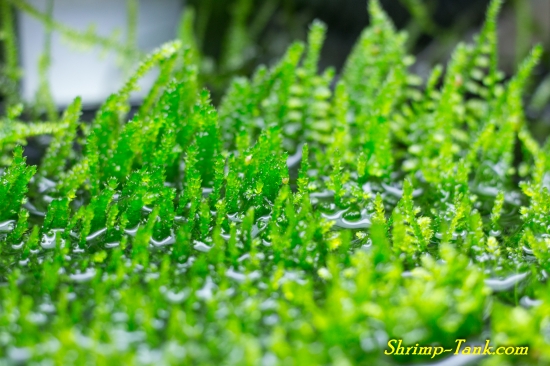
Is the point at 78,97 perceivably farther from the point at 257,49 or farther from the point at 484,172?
the point at 257,49

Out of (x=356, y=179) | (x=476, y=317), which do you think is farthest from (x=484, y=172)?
(x=476, y=317)

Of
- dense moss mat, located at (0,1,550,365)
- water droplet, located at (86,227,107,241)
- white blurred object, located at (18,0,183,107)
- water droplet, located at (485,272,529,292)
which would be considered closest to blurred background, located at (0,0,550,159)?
white blurred object, located at (18,0,183,107)

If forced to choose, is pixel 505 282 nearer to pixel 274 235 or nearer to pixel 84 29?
pixel 274 235

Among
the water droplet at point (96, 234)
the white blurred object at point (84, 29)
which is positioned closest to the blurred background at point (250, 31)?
the white blurred object at point (84, 29)

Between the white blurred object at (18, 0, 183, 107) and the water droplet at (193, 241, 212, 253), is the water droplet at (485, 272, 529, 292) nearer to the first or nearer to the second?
the water droplet at (193, 241, 212, 253)

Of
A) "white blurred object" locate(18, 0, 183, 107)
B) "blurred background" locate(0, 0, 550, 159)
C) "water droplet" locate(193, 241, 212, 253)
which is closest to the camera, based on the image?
"water droplet" locate(193, 241, 212, 253)

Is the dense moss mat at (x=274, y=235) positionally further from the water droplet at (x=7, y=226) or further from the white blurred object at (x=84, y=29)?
the white blurred object at (x=84, y=29)


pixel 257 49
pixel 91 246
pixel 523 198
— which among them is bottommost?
pixel 523 198

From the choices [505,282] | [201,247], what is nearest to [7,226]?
[201,247]
